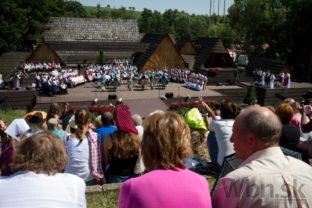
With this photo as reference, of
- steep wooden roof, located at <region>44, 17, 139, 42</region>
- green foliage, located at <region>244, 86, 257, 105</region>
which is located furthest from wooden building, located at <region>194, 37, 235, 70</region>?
green foliage, located at <region>244, 86, 257, 105</region>

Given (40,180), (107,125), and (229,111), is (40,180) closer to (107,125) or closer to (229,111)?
(107,125)

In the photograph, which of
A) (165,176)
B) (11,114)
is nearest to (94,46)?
(11,114)

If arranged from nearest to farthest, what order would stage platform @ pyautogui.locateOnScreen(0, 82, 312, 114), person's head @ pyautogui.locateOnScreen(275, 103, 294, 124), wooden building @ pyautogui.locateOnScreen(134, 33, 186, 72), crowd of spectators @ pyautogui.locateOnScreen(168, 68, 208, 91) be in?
person's head @ pyautogui.locateOnScreen(275, 103, 294, 124), stage platform @ pyautogui.locateOnScreen(0, 82, 312, 114), crowd of spectators @ pyautogui.locateOnScreen(168, 68, 208, 91), wooden building @ pyautogui.locateOnScreen(134, 33, 186, 72)

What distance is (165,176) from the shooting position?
2799mm

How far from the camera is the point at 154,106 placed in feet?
70.9

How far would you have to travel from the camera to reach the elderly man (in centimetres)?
262

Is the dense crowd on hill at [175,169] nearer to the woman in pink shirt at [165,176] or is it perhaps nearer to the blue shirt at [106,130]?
the woman in pink shirt at [165,176]

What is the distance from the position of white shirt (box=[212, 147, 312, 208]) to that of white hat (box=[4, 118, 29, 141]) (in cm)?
431

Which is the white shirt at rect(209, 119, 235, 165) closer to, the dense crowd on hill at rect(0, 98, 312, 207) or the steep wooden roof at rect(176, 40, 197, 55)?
the dense crowd on hill at rect(0, 98, 312, 207)

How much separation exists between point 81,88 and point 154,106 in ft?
30.4

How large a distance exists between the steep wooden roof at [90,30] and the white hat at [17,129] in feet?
124

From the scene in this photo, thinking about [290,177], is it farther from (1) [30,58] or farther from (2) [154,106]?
(1) [30,58]

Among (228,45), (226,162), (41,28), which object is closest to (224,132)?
(226,162)

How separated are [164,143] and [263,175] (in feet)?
2.46
